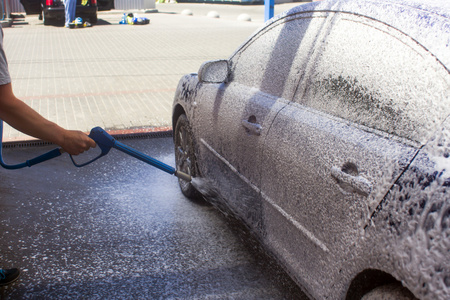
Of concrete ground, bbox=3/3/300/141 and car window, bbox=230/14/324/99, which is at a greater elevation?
car window, bbox=230/14/324/99

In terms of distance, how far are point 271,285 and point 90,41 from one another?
1526 centimetres

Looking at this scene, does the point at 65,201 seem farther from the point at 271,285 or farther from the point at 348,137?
the point at 348,137

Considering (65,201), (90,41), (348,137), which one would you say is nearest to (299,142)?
(348,137)

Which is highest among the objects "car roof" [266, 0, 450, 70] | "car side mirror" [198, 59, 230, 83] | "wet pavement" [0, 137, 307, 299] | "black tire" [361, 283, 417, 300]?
"car roof" [266, 0, 450, 70]

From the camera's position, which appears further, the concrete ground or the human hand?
the concrete ground

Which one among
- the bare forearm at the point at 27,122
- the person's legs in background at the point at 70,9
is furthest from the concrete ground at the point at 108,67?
the bare forearm at the point at 27,122

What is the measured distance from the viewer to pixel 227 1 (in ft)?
132

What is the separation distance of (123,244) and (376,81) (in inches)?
91.2

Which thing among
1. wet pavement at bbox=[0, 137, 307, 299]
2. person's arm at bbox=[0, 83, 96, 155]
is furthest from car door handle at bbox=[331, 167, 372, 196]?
person's arm at bbox=[0, 83, 96, 155]

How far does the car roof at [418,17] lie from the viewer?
204 centimetres

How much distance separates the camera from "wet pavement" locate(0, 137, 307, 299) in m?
3.26

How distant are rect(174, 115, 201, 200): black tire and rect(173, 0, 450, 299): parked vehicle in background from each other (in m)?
0.77

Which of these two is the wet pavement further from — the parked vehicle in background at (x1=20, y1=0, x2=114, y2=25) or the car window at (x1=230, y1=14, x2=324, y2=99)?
the parked vehicle in background at (x1=20, y1=0, x2=114, y2=25)

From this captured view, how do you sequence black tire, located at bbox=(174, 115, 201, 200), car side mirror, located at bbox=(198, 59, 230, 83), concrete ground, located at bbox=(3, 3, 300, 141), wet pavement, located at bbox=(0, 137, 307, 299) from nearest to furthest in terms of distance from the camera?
wet pavement, located at bbox=(0, 137, 307, 299) → car side mirror, located at bbox=(198, 59, 230, 83) → black tire, located at bbox=(174, 115, 201, 200) → concrete ground, located at bbox=(3, 3, 300, 141)
